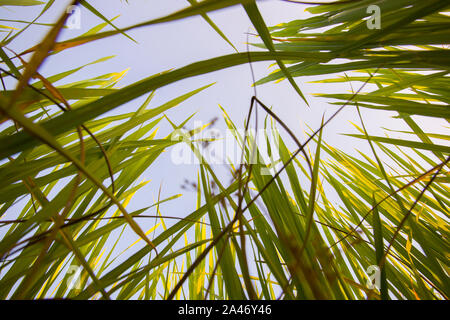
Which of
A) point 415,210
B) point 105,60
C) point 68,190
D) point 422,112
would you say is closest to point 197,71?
point 68,190

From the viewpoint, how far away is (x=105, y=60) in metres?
0.92

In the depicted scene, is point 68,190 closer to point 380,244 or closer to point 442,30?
point 380,244

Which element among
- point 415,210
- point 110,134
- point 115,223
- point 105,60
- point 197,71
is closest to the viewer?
point 197,71

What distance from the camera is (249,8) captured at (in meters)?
0.27

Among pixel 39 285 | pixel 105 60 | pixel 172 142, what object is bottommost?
pixel 39 285

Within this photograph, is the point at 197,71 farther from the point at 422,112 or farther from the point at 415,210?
the point at 415,210

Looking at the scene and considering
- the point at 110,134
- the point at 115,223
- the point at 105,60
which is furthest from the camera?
the point at 105,60

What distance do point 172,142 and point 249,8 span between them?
0.34 metres

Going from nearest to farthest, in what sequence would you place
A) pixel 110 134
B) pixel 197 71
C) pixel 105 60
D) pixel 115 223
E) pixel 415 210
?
pixel 197 71 < pixel 110 134 < pixel 115 223 < pixel 415 210 < pixel 105 60

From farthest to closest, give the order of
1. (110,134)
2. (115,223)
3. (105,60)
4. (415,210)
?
(105,60) < (415,210) < (115,223) < (110,134)
